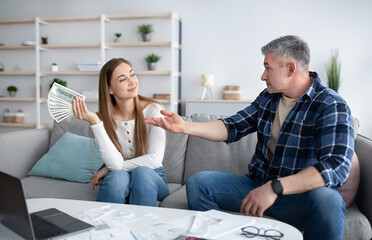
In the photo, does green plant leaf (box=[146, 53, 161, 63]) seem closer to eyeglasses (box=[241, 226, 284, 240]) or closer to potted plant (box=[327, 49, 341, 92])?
potted plant (box=[327, 49, 341, 92])

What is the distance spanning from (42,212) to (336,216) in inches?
41.7

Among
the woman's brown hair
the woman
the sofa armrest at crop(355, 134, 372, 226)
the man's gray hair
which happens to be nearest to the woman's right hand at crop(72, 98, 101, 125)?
the woman

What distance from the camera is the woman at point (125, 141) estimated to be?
68.8 inches

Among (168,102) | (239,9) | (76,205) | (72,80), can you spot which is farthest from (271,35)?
(76,205)

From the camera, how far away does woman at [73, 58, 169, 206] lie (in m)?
1.75

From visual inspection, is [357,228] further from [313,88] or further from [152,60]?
[152,60]

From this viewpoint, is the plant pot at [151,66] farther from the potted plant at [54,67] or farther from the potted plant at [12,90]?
the potted plant at [12,90]

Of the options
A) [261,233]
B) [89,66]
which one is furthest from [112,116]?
[89,66]

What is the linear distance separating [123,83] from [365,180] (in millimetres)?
1347

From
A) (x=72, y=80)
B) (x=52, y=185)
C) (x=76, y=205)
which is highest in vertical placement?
(x=72, y=80)

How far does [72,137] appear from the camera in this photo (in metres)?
2.46

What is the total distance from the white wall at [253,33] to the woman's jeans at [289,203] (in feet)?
10.7

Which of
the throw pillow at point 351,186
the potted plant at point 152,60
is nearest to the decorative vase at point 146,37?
the potted plant at point 152,60

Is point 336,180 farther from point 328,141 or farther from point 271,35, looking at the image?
point 271,35
